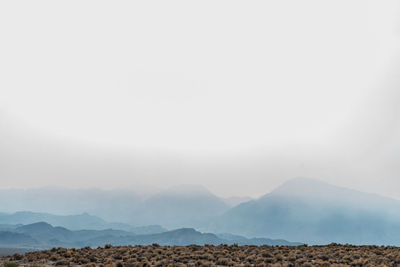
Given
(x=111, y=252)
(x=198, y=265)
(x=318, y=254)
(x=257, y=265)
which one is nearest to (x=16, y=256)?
(x=111, y=252)

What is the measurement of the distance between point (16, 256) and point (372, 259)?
112ft

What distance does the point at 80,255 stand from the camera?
32656mm

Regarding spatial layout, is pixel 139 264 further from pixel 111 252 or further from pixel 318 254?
pixel 318 254

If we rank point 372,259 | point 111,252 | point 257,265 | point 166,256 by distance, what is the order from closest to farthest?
point 257,265, point 372,259, point 166,256, point 111,252

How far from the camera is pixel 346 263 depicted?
2873 centimetres

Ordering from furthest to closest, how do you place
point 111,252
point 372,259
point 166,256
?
point 111,252 → point 166,256 → point 372,259

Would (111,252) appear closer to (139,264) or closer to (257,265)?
(139,264)

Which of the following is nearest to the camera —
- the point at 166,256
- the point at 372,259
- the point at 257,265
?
the point at 257,265

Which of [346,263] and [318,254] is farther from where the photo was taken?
[318,254]

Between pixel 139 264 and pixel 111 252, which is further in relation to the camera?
pixel 111 252

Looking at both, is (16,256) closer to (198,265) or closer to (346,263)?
(198,265)

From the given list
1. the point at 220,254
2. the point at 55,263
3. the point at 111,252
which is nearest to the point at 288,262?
the point at 220,254

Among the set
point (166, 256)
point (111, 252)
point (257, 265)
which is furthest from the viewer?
point (111, 252)

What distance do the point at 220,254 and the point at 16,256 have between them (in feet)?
66.2
